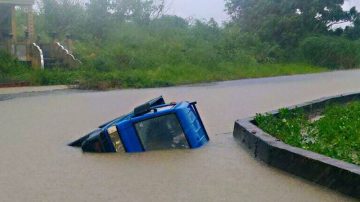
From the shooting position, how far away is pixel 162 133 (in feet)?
21.4

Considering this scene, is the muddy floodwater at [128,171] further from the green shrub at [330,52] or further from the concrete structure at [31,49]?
the green shrub at [330,52]

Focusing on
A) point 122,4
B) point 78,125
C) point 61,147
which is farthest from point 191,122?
point 122,4

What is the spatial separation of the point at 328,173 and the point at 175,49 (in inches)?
768

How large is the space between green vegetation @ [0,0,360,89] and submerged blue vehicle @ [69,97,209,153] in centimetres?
962

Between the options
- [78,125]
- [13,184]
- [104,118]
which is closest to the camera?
[13,184]

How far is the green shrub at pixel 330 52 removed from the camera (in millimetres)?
30609

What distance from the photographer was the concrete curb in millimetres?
4504

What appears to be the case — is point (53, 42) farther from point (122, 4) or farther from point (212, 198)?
point (212, 198)

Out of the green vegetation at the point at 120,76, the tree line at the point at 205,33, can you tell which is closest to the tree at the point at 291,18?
the tree line at the point at 205,33

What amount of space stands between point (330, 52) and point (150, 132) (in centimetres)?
2567

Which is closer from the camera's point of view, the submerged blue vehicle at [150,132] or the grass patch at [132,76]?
the submerged blue vehicle at [150,132]

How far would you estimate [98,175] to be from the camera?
5594 millimetres

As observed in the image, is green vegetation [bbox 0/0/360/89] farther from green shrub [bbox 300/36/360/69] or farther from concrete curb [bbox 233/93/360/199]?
concrete curb [bbox 233/93/360/199]

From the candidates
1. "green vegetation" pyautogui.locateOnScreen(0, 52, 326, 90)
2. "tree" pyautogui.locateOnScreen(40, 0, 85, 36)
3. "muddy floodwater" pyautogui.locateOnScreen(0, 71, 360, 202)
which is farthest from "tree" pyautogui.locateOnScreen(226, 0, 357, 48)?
"muddy floodwater" pyautogui.locateOnScreen(0, 71, 360, 202)
